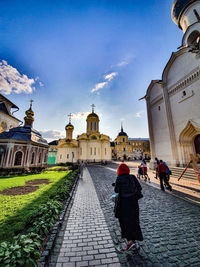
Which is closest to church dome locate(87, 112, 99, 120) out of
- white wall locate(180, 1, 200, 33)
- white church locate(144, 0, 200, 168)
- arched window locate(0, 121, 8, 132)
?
arched window locate(0, 121, 8, 132)

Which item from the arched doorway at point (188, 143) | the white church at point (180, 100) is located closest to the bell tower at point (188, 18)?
the white church at point (180, 100)

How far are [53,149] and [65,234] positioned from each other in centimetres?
4304

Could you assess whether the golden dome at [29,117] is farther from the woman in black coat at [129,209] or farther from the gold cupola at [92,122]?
the woman in black coat at [129,209]

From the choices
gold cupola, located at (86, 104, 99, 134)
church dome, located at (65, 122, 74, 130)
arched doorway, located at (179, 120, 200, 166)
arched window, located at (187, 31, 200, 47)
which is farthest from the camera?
gold cupola, located at (86, 104, 99, 134)

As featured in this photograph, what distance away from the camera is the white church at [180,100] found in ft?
35.0

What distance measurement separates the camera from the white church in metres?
10.7

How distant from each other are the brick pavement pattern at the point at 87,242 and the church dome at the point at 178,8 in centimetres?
2215

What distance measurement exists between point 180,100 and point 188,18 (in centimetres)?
994

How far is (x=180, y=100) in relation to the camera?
1177 cm

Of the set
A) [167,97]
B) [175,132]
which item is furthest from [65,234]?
[167,97]

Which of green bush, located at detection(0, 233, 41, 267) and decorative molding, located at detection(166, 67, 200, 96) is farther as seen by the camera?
decorative molding, located at detection(166, 67, 200, 96)

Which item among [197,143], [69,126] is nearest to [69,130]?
[69,126]

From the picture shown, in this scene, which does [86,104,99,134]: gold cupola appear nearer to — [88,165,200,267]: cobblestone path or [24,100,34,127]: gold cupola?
[24,100,34,127]: gold cupola

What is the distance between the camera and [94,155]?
32281 millimetres
